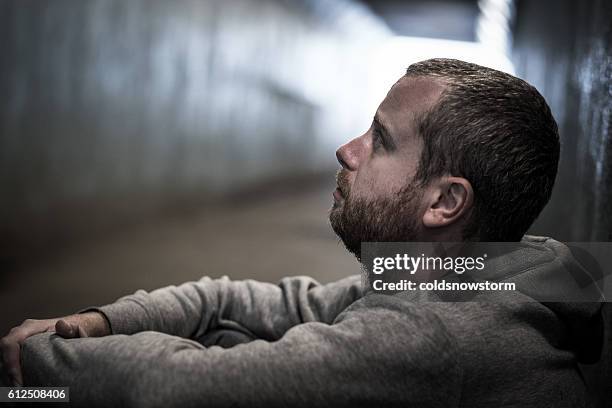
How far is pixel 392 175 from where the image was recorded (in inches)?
45.3

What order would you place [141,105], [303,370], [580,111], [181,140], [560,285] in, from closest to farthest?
[303,370], [560,285], [580,111], [141,105], [181,140]

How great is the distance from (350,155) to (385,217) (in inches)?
5.7

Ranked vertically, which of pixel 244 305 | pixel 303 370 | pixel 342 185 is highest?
pixel 342 185

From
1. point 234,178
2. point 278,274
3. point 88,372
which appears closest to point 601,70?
point 88,372

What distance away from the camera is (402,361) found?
88cm

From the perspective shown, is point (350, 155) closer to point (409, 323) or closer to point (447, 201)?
point (447, 201)

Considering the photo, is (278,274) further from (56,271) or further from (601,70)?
(601,70)

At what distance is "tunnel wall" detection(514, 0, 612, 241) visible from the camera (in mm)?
1468

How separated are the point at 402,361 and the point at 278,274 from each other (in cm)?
218

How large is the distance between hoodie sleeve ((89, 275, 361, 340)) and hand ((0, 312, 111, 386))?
0.51 ft

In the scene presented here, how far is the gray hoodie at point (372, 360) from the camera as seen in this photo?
0.87m

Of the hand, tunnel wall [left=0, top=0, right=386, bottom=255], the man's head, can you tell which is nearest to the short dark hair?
the man's head

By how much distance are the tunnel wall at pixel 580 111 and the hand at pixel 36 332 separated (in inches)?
42.6

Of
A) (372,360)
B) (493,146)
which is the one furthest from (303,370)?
(493,146)
